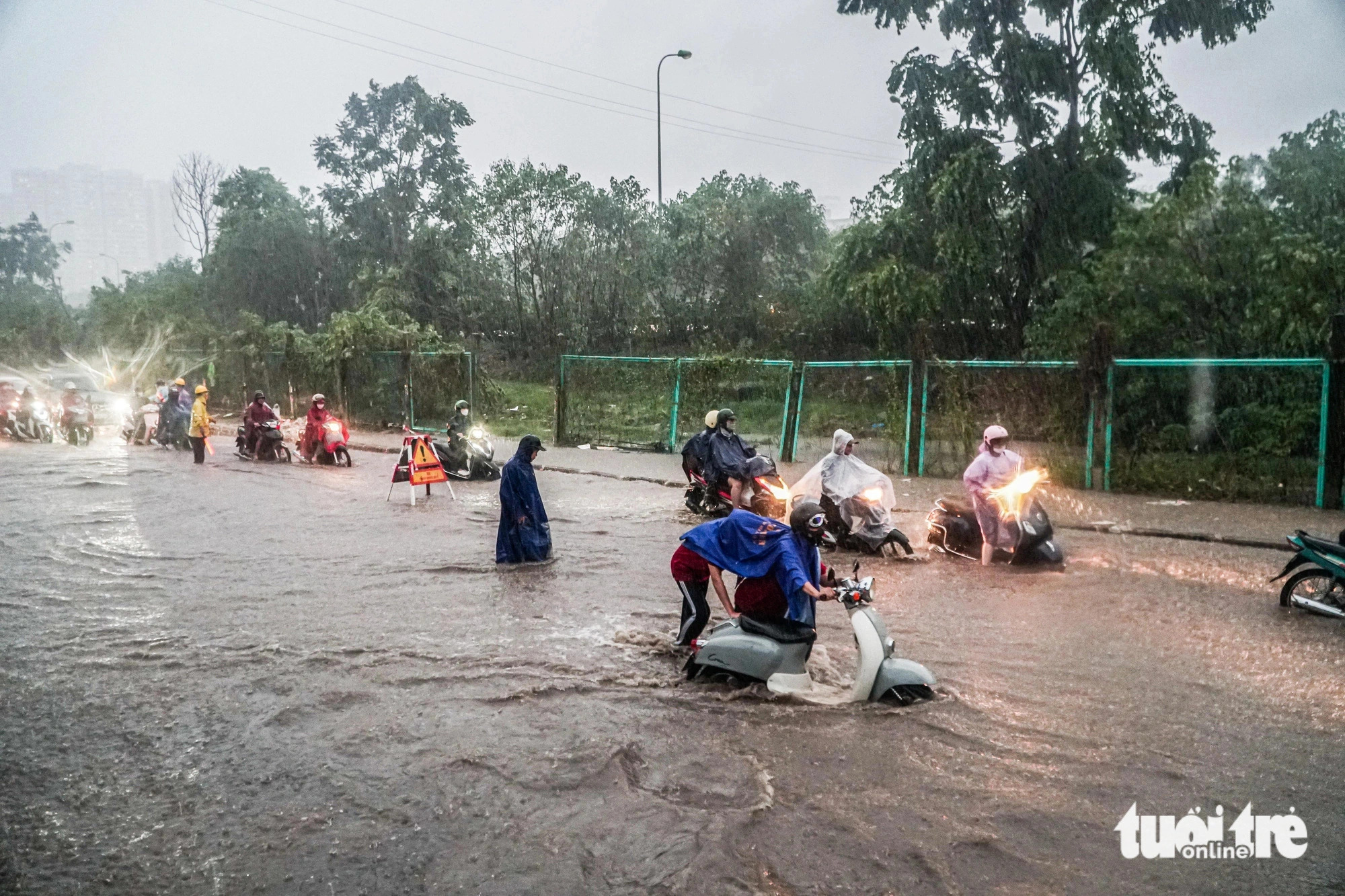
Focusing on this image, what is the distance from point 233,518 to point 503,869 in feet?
33.0

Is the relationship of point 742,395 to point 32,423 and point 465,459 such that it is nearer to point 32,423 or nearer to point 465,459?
point 465,459

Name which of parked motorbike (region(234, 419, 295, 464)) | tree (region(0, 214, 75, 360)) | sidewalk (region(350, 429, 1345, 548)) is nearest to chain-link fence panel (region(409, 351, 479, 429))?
parked motorbike (region(234, 419, 295, 464))

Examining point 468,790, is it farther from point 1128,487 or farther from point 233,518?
point 1128,487

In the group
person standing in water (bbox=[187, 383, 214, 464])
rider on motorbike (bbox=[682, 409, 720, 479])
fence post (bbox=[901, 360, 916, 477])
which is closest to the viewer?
rider on motorbike (bbox=[682, 409, 720, 479])

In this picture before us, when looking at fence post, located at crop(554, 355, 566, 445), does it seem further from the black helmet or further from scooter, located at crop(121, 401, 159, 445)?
the black helmet

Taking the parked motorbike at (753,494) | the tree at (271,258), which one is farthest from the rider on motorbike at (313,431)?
the tree at (271,258)

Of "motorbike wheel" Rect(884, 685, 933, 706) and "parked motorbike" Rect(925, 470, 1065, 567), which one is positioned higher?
"parked motorbike" Rect(925, 470, 1065, 567)

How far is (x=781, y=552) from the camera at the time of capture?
18.8ft

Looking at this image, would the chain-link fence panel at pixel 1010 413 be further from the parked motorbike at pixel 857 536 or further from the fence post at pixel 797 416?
the parked motorbike at pixel 857 536

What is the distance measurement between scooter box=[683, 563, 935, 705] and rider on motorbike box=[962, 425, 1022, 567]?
4.07m

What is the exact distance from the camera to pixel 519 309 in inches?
1404

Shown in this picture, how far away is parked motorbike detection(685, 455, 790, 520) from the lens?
11.2m

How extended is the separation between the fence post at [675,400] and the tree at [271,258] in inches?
1114

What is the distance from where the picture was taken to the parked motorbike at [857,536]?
33.2ft
